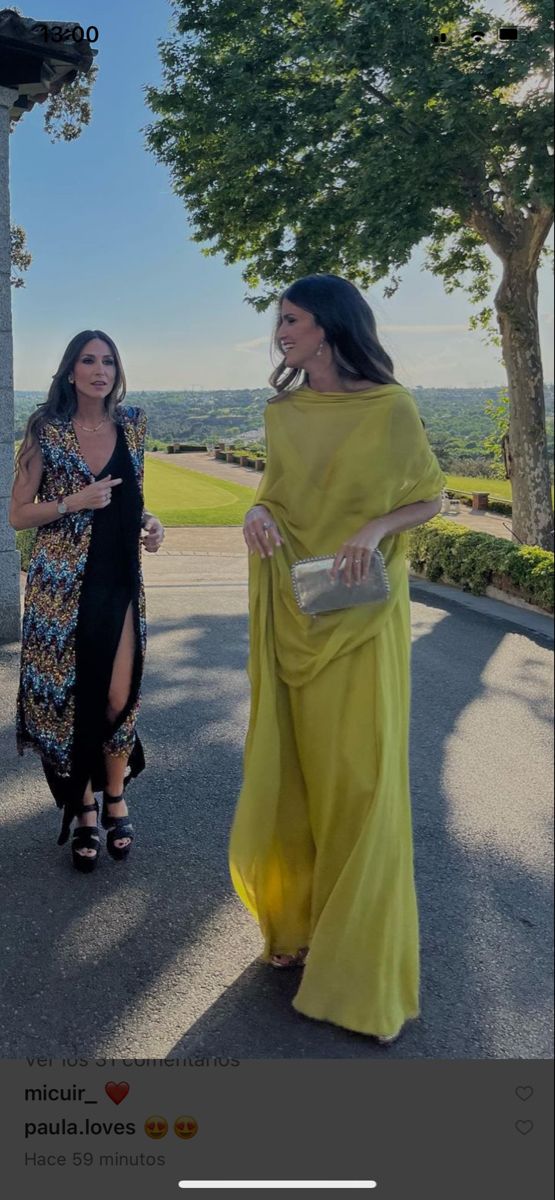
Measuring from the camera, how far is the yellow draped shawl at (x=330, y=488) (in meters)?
1.70

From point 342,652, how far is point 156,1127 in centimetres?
84

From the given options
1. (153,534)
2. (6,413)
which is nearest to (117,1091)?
(153,534)

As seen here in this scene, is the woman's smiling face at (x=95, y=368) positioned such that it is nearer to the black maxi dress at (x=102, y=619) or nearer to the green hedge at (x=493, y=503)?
the black maxi dress at (x=102, y=619)

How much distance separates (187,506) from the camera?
116 inches

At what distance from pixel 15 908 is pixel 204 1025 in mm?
752

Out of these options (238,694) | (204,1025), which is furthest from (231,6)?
(204,1025)

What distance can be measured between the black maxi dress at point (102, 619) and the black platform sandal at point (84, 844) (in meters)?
0.05

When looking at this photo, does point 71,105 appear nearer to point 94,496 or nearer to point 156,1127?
point 94,496

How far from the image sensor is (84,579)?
2.60 metres

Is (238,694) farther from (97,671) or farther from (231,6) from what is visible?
(231,6)

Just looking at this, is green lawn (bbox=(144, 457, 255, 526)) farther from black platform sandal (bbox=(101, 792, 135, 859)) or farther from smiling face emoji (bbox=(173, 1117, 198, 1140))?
smiling face emoji (bbox=(173, 1117, 198, 1140))

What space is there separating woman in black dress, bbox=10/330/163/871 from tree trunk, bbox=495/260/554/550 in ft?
3.46

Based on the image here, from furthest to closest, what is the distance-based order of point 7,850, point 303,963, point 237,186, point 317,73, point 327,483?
point 317,73 < point 7,850 < point 237,186 < point 303,963 < point 327,483

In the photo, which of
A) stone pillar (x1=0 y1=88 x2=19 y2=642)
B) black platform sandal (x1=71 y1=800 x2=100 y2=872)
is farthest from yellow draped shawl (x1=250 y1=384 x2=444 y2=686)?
stone pillar (x1=0 y1=88 x2=19 y2=642)
